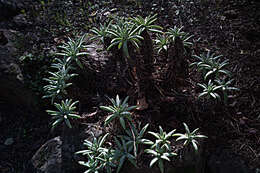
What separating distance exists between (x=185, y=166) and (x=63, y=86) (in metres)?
1.61

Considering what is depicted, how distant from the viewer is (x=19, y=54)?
436cm

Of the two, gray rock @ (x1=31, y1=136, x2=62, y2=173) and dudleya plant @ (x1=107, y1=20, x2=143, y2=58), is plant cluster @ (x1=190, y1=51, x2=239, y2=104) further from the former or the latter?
gray rock @ (x1=31, y1=136, x2=62, y2=173)

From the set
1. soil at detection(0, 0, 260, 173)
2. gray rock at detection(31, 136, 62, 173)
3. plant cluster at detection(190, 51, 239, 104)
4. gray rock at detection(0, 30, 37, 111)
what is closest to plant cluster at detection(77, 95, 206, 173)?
soil at detection(0, 0, 260, 173)

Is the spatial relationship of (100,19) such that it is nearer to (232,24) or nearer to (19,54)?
(19,54)

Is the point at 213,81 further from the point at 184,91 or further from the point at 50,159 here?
the point at 50,159

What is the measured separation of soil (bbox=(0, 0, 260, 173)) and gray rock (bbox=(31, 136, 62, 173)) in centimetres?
52

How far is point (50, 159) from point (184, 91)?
1.77 meters

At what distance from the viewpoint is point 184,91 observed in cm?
321

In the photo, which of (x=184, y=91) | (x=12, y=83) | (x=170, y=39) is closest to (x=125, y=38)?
(x=170, y=39)

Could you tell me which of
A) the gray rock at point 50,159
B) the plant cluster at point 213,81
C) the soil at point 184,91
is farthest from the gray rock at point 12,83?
the plant cluster at point 213,81

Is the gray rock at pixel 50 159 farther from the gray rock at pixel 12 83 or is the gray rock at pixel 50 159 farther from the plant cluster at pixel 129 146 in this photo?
the gray rock at pixel 12 83

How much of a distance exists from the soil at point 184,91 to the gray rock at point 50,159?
52cm

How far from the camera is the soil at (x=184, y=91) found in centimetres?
305

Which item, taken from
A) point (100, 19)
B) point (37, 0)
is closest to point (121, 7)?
point (100, 19)
